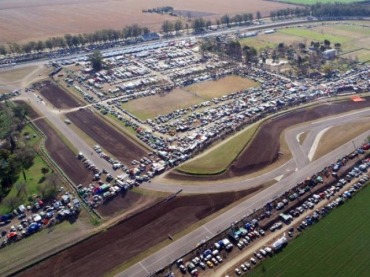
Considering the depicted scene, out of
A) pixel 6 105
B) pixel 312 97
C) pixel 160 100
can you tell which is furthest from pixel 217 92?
pixel 6 105

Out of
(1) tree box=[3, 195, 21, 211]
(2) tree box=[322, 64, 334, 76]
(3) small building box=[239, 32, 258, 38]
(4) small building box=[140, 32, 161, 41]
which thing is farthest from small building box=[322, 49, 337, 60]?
(1) tree box=[3, 195, 21, 211]

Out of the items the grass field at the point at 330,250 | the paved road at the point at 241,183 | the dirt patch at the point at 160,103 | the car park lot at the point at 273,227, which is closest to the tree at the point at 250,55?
the dirt patch at the point at 160,103

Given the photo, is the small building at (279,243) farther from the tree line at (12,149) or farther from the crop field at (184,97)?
the crop field at (184,97)

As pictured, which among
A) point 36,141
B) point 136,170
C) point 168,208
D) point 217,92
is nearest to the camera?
point 168,208

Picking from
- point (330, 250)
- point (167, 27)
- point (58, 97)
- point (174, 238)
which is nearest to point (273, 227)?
point (330, 250)

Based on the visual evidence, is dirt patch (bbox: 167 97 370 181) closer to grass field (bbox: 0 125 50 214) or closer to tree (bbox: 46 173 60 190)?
tree (bbox: 46 173 60 190)

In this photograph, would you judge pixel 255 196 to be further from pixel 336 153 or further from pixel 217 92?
pixel 217 92

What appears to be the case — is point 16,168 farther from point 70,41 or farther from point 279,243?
point 70,41
